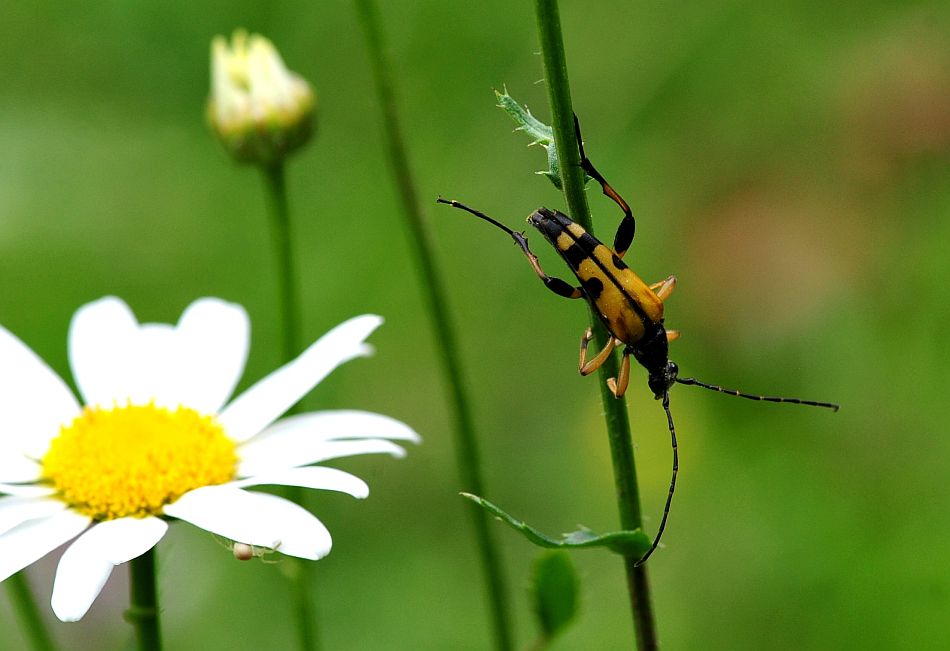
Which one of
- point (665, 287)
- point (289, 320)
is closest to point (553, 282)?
point (665, 287)

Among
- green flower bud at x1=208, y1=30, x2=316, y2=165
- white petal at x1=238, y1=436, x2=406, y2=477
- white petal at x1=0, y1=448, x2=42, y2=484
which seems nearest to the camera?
white petal at x1=238, y1=436, x2=406, y2=477

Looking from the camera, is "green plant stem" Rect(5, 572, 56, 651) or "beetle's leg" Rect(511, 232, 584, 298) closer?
"beetle's leg" Rect(511, 232, 584, 298)

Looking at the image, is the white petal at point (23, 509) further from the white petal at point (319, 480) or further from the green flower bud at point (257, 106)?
the green flower bud at point (257, 106)

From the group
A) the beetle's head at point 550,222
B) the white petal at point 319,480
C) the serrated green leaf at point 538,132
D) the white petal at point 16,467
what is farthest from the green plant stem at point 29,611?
the serrated green leaf at point 538,132

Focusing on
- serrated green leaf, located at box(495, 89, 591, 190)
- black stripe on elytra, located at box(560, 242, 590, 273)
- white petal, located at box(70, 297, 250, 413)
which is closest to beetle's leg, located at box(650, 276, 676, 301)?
black stripe on elytra, located at box(560, 242, 590, 273)

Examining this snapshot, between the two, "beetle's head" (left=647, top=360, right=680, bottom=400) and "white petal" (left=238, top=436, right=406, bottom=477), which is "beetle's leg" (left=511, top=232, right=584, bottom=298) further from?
"white petal" (left=238, top=436, right=406, bottom=477)

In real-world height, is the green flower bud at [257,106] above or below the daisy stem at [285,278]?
above

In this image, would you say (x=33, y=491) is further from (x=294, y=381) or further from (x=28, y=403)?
(x=294, y=381)
